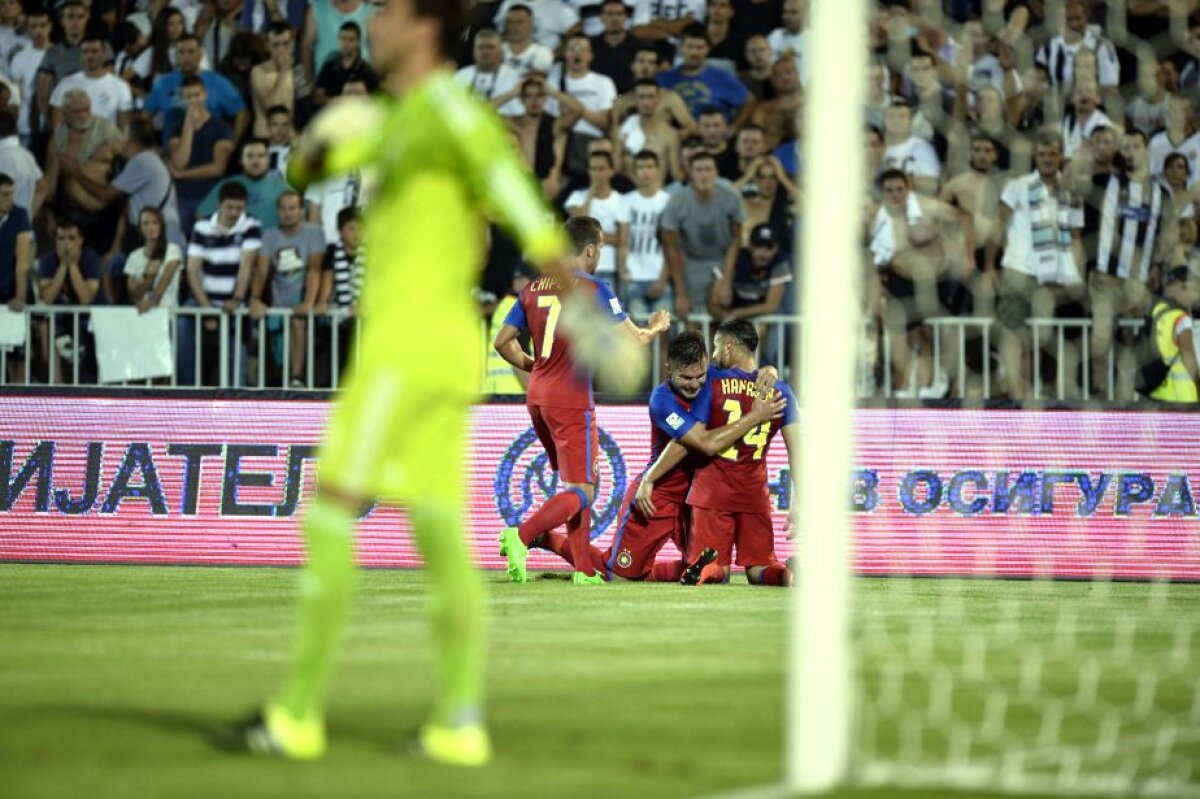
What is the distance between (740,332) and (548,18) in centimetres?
527

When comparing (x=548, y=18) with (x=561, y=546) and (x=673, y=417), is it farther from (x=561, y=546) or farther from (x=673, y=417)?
(x=561, y=546)

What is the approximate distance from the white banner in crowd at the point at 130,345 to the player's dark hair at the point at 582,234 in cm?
438

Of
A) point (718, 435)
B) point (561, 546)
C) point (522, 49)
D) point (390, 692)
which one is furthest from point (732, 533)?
point (390, 692)

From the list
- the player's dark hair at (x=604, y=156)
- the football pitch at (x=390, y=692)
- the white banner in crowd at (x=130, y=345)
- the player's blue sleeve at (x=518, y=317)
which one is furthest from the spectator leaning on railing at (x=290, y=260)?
the football pitch at (x=390, y=692)

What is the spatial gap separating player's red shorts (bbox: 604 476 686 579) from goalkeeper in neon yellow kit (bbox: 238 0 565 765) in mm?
8040

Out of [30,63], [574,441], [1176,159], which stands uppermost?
[30,63]

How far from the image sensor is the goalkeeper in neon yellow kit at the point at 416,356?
5398 mm

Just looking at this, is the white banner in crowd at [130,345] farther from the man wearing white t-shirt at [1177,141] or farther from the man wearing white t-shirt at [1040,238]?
the man wearing white t-shirt at [1177,141]

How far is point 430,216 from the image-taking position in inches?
218

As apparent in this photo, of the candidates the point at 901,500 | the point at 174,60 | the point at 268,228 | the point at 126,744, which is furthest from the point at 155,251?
the point at 126,744

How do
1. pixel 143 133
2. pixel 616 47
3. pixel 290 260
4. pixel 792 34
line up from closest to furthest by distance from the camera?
pixel 290 260 < pixel 792 34 < pixel 143 133 < pixel 616 47

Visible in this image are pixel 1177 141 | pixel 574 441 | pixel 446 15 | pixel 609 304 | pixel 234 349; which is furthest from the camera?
pixel 234 349

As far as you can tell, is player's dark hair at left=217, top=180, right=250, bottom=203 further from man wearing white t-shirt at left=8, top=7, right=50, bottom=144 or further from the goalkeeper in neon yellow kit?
the goalkeeper in neon yellow kit

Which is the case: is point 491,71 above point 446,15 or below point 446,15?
above
